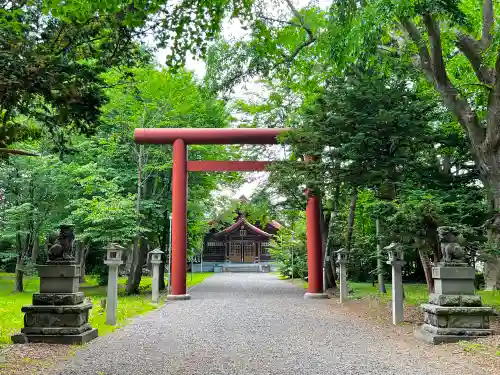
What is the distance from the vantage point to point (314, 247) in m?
14.8

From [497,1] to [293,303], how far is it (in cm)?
927

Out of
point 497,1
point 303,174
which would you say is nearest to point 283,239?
point 303,174

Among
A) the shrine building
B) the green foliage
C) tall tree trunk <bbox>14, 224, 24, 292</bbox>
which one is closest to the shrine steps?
the shrine building

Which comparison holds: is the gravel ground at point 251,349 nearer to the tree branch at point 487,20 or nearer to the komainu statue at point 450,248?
the komainu statue at point 450,248

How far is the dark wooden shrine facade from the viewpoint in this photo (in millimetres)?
41156

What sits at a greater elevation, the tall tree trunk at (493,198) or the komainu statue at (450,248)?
the tall tree trunk at (493,198)

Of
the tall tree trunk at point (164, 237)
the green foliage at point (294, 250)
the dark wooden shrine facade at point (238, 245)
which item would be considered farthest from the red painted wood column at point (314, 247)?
the dark wooden shrine facade at point (238, 245)

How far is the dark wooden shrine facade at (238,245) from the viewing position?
4116 cm

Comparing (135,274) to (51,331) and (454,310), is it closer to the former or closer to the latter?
(51,331)

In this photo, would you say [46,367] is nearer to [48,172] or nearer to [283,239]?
[48,172]

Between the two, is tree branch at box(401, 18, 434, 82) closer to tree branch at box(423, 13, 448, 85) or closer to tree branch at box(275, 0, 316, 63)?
tree branch at box(423, 13, 448, 85)

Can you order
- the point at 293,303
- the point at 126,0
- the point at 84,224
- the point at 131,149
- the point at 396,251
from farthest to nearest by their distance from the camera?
the point at 131,149
the point at 84,224
the point at 293,303
the point at 396,251
the point at 126,0

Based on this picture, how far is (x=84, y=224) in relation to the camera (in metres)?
15.5

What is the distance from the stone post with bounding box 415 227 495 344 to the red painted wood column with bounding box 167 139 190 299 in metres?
8.71
